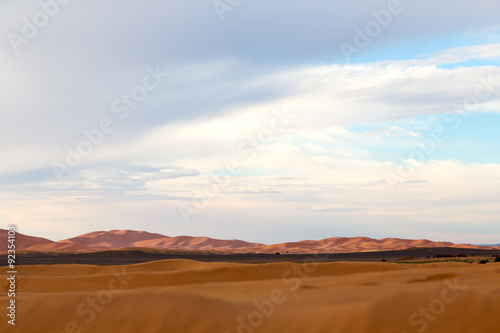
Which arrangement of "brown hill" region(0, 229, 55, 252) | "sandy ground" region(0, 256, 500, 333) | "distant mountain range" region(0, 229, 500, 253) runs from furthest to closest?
1. "distant mountain range" region(0, 229, 500, 253)
2. "brown hill" region(0, 229, 55, 252)
3. "sandy ground" region(0, 256, 500, 333)

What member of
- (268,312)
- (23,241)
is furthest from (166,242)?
(268,312)

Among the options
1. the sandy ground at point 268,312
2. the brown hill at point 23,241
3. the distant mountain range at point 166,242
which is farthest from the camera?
the distant mountain range at point 166,242

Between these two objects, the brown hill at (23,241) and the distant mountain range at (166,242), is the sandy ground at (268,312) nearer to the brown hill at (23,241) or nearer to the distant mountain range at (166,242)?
the brown hill at (23,241)

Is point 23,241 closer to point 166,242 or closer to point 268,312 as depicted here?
point 166,242

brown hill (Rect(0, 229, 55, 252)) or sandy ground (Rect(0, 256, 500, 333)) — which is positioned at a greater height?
brown hill (Rect(0, 229, 55, 252))

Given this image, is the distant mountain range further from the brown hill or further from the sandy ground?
the sandy ground

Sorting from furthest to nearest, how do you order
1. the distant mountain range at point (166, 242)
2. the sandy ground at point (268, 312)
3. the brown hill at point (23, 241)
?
the distant mountain range at point (166, 242), the brown hill at point (23, 241), the sandy ground at point (268, 312)

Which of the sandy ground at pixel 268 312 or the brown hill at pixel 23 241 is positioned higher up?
the brown hill at pixel 23 241

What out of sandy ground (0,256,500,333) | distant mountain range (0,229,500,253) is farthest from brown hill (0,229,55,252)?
sandy ground (0,256,500,333)

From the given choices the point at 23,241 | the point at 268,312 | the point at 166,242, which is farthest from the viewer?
the point at 166,242

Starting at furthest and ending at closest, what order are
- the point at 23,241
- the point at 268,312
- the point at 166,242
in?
the point at 166,242, the point at 23,241, the point at 268,312

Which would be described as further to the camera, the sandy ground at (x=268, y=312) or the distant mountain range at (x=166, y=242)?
the distant mountain range at (x=166, y=242)

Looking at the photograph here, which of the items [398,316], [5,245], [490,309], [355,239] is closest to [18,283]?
[398,316]

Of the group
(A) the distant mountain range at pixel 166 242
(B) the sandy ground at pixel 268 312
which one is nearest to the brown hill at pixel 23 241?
(A) the distant mountain range at pixel 166 242
